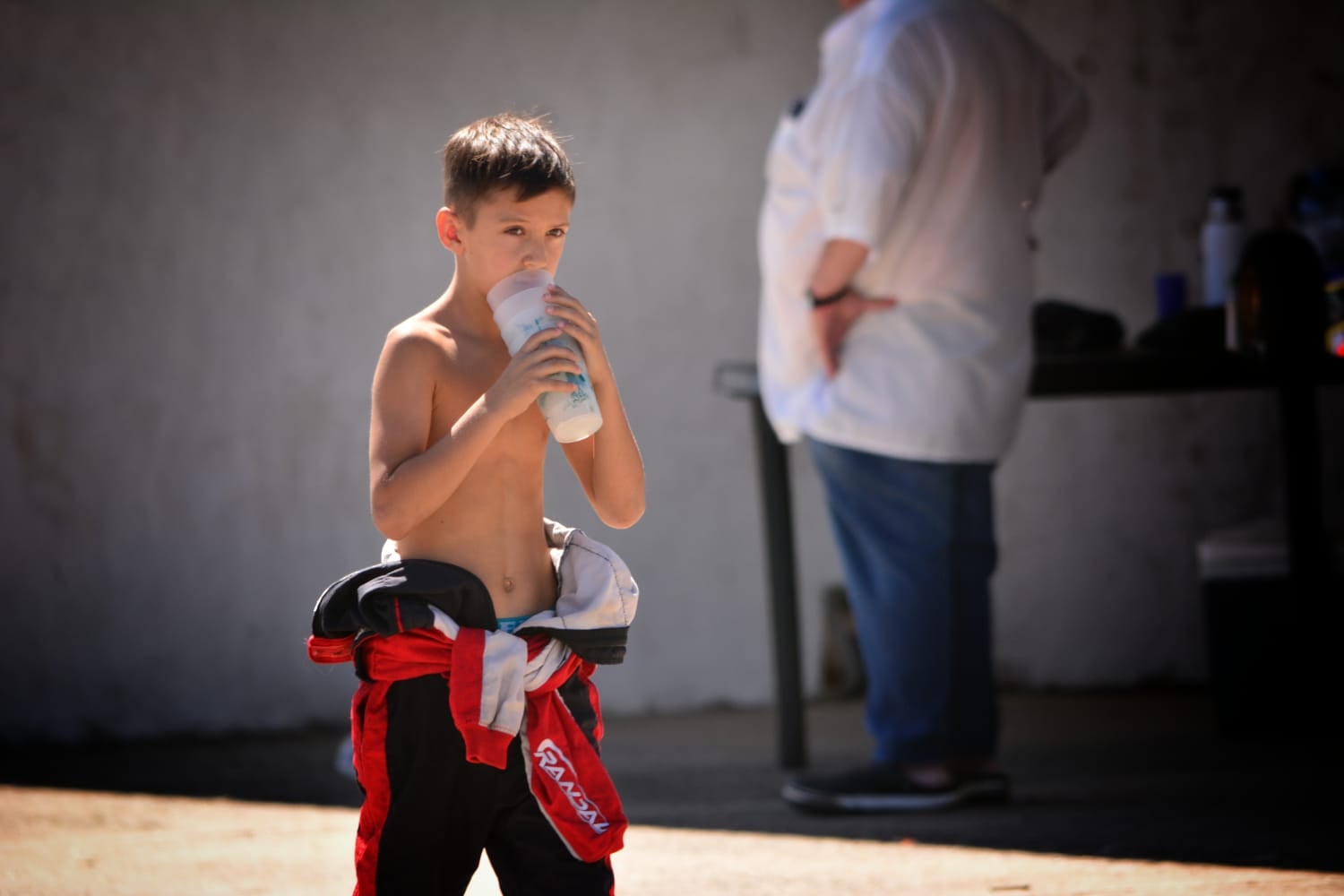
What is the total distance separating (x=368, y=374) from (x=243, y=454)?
45cm

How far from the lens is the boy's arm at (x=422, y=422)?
182 cm

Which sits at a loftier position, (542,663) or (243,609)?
(542,663)

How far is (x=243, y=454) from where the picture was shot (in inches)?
187

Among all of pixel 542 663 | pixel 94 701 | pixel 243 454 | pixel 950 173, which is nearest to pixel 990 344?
pixel 950 173

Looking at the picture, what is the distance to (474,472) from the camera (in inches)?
78.0

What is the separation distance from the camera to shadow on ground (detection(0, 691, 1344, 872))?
Result: 10.2 feet

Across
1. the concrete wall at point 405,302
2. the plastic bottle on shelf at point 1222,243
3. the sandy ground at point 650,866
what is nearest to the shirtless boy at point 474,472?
the sandy ground at point 650,866

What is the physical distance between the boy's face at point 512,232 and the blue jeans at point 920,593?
5.30 feet

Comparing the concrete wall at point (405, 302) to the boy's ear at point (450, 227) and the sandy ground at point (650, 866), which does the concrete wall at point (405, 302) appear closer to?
the sandy ground at point (650, 866)

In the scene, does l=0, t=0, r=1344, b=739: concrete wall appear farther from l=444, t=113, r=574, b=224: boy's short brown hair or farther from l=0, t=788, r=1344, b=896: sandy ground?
l=444, t=113, r=574, b=224: boy's short brown hair

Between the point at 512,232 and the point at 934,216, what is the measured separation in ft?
5.39

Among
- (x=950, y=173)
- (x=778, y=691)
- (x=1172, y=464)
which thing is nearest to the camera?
(x=950, y=173)

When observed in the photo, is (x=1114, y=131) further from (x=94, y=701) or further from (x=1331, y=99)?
(x=94, y=701)

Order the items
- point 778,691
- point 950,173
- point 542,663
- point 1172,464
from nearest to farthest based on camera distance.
→ point 542,663, point 950,173, point 778,691, point 1172,464
